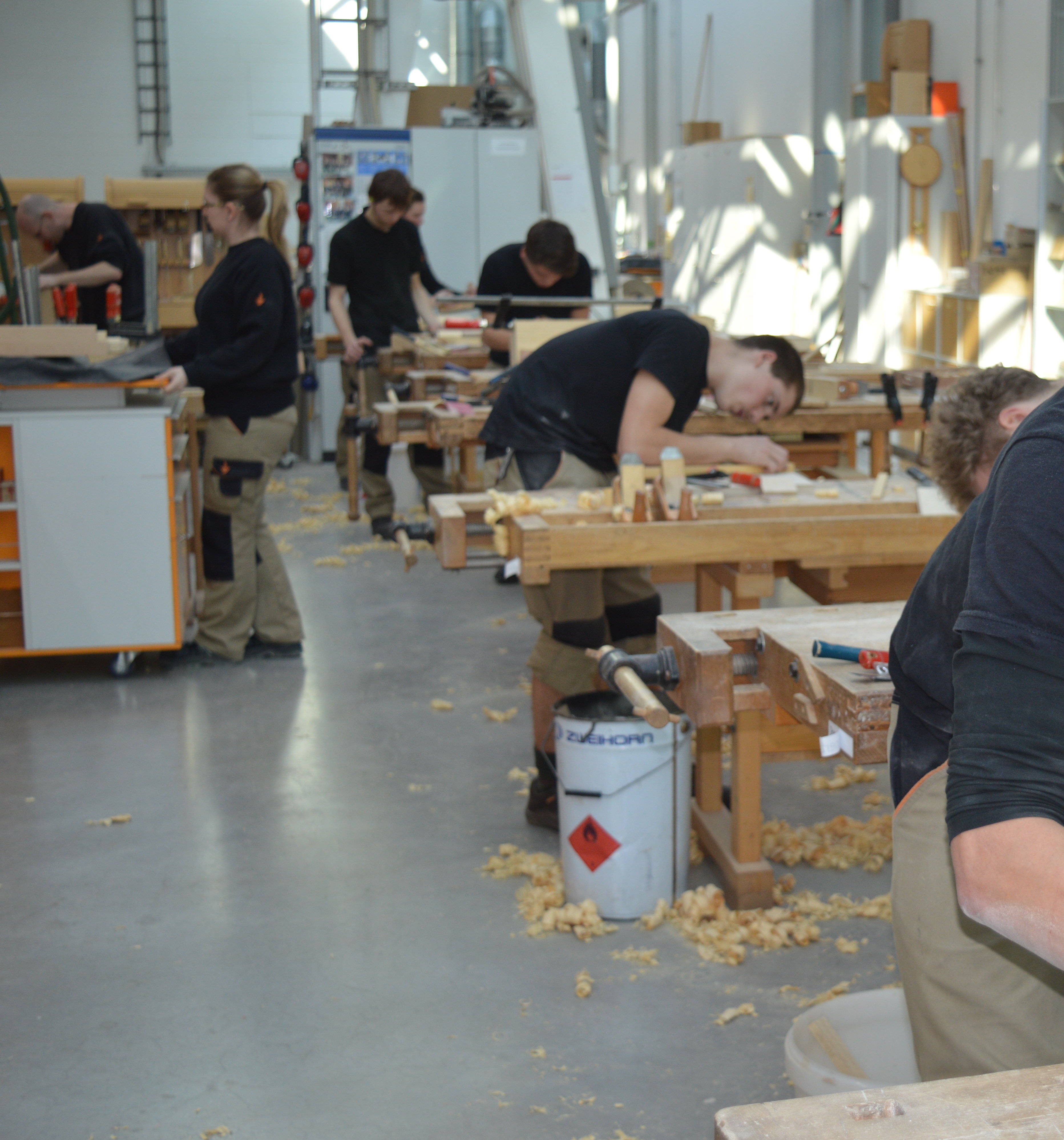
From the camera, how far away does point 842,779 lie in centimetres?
355

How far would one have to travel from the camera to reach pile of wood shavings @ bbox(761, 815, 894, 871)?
305 centimetres

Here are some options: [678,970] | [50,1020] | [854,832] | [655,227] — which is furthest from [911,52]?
[50,1020]

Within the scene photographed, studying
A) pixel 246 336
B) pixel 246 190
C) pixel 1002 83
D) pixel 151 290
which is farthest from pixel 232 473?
pixel 1002 83

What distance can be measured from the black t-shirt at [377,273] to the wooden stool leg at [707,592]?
3357 mm

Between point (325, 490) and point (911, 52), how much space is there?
16.2 feet

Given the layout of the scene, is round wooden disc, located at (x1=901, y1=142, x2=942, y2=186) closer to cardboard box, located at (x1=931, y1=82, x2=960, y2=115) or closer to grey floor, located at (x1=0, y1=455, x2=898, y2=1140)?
cardboard box, located at (x1=931, y1=82, x2=960, y2=115)

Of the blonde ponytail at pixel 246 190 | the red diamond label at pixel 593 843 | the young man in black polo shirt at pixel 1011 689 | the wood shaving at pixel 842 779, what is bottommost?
the wood shaving at pixel 842 779

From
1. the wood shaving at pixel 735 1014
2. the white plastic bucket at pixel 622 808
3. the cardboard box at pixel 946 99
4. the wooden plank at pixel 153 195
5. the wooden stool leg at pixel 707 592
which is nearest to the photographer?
the wood shaving at pixel 735 1014

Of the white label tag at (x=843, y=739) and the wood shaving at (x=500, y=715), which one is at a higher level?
the white label tag at (x=843, y=739)

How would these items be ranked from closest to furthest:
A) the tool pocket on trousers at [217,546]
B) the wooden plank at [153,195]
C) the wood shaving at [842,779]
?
the wood shaving at [842,779] → the tool pocket on trousers at [217,546] → the wooden plank at [153,195]

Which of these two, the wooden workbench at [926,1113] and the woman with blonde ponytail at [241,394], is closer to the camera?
the wooden workbench at [926,1113]

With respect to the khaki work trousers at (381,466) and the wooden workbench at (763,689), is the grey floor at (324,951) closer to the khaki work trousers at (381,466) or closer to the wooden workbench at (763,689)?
the wooden workbench at (763,689)

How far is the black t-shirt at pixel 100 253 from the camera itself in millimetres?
5973

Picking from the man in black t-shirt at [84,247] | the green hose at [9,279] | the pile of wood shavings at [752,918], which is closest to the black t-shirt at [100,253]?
the man in black t-shirt at [84,247]
